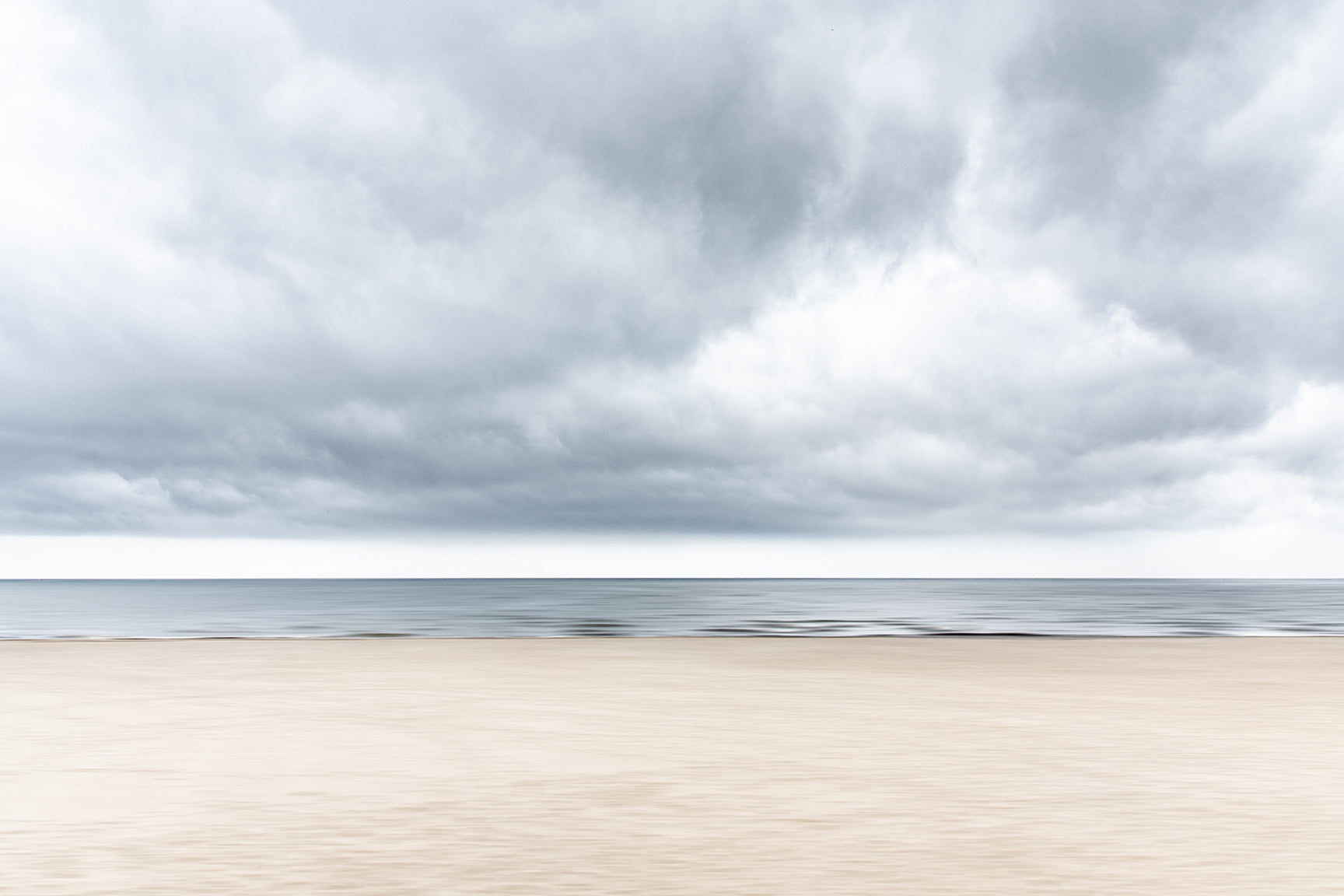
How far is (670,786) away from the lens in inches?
439

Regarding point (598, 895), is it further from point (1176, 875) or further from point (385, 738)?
point (385, 738)

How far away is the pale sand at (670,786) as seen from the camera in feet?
26.3

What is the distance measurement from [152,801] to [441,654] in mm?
20527

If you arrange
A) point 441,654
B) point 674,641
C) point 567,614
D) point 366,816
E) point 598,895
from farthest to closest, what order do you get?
point 567,614, point 674,641, point 441,654, point 366,816, point 598,895

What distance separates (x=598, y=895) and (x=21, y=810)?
24.1 feet

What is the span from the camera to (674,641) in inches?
1496

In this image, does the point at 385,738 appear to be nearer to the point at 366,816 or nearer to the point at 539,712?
the point at 539,712

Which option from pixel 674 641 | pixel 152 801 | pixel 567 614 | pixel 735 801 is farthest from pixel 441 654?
pixel 567 614

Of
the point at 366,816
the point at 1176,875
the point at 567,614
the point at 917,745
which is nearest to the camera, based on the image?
the point at 1176,875

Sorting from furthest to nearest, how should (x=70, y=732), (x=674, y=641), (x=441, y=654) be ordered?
(x=674, y=641) < (x=441, y=654) < (x=70, y=732)

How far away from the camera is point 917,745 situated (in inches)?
544

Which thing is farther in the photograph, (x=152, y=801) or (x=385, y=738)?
(x=385, y=738)

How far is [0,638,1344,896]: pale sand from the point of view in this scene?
26.3 ft

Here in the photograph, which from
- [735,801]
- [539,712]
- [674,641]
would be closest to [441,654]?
[674,641]
